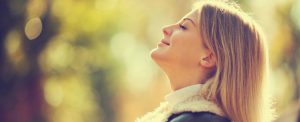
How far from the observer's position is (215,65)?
2.58 metres

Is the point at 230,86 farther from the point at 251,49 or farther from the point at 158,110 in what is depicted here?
the point at 158,110

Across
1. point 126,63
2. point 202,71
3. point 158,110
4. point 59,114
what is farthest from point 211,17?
point 126,63

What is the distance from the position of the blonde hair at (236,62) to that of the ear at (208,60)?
0.03 meters

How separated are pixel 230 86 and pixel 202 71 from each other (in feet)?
0.68

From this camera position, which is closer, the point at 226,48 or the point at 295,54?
the point at 226,48

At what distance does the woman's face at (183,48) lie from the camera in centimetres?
260

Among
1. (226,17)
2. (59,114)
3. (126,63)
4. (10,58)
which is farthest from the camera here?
(126,63)

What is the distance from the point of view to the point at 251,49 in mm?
2541

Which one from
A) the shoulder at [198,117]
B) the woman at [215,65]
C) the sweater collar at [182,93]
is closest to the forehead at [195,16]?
the woman at [215,65]

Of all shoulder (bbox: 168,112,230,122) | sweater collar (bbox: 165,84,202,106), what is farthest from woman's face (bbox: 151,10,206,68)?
shoulder (bbox: 168,112,230,122)

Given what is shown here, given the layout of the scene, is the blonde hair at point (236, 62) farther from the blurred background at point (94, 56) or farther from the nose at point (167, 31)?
the blurred background at point (94, 56)

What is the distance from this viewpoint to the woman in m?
2.43

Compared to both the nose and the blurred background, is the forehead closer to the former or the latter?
the nose

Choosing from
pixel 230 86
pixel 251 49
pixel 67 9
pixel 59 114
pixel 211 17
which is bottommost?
pixel 230 86
